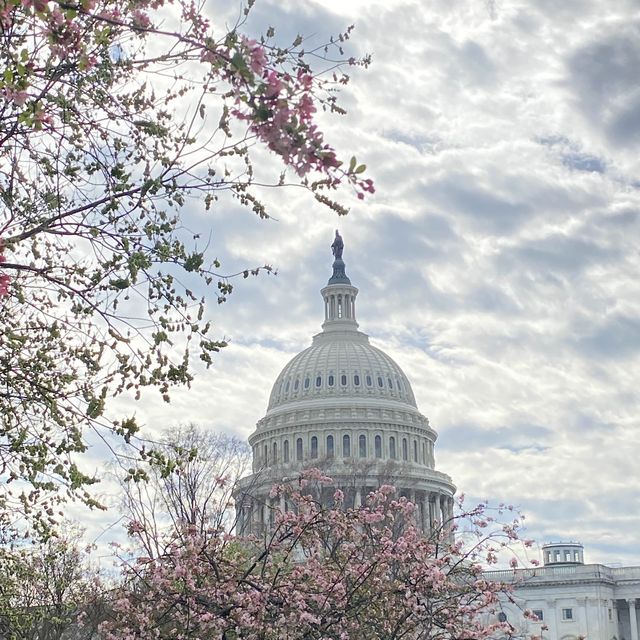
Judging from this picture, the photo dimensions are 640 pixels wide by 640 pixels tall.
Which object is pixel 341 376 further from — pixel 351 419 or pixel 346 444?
pixel 346 444

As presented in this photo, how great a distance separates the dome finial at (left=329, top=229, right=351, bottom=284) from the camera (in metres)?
150

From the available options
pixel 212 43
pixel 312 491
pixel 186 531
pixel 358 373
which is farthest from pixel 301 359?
pixel 212 43

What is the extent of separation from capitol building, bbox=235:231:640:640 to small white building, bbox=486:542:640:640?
10 cm

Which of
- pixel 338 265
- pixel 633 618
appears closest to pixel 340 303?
pixel 338 265

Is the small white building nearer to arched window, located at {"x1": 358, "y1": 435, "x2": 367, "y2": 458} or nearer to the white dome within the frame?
arched window, located at {"x1": 358, "y1": 435, "x2": 367, "y2": 458}

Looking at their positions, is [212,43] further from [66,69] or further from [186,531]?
[186,531]

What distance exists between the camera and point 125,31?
43.8 ft

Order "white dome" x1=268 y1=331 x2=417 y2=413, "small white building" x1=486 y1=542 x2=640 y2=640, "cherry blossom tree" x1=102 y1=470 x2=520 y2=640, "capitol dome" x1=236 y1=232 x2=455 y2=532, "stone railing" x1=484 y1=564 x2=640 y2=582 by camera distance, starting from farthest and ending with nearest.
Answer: "white dome" x1=268 y1=331 x2=417 y2=413
"capitol dome" x1=236 y1=232 x2=455 y2=532
"stone railing" x1=484 y1=564 x2=640 y2=582
"small white building" x1=486 y1=542 x2=640 y2=640
"cherry blossom tree" x1=102 y1=470 x2=520 y2=640

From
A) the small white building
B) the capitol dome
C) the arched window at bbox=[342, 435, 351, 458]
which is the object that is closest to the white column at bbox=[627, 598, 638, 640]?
the small white building

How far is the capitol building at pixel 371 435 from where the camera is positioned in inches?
4026

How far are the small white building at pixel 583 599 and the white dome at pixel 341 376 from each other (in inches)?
1415

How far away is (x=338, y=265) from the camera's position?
497 ft

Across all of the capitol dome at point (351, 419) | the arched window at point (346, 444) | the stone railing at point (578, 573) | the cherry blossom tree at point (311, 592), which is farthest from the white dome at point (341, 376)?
the cherry blossom tree at point (311, 592)

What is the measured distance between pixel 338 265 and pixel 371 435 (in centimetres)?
3100
